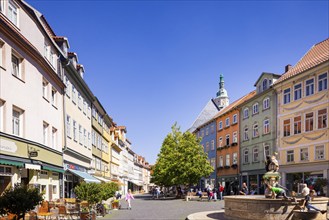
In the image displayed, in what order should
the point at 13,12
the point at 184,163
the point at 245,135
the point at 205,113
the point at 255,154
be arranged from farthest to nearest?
the point at 205,113, the point at 245,135, the point at 184,163, the point at 255,154, the point at 13,12

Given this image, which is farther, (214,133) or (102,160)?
(214,133)

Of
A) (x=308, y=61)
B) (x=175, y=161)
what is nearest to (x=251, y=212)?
(x=308, y=61)

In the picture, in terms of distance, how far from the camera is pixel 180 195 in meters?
46.4

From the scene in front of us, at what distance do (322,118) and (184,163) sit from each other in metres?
18.4

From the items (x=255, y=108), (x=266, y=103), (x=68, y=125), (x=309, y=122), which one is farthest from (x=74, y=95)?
(x=255, y=108)

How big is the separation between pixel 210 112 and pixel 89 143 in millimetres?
43057

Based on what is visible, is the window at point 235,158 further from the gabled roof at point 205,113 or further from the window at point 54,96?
the window at point 54,96

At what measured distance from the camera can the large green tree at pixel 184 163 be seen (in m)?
42.9

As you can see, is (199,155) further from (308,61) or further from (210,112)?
(210,112)

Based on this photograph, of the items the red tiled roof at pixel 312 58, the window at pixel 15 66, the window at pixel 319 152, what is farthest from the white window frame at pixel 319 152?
the window at pixel 15 66

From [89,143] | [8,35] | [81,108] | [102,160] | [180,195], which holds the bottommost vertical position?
[180,195]

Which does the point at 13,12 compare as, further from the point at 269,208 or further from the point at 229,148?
the point at 229,148

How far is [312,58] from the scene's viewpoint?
33344 mm

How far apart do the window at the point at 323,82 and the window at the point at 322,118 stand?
1.94 metres
